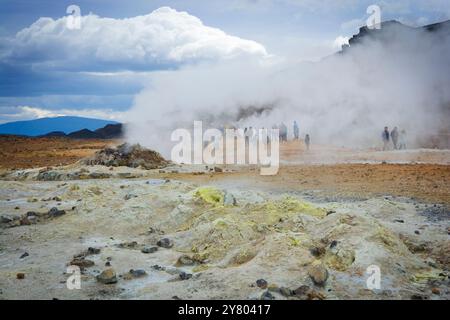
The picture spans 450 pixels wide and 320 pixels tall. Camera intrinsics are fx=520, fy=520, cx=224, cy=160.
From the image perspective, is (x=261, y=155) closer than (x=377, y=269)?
No

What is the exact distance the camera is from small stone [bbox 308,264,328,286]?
578 cm

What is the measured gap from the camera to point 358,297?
217 inches

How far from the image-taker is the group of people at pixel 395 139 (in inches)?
911

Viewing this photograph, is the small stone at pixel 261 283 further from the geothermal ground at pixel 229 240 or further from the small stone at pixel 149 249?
the small stone at pixel 149 249

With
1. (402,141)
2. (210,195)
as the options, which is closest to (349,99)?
(402,141)

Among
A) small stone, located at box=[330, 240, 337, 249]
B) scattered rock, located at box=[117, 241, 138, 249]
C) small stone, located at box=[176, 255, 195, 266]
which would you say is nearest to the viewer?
small stone, located at box=[330, 240, 337, 249]

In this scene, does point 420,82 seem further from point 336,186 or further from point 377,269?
point 377,269

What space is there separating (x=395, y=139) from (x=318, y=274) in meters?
18.8

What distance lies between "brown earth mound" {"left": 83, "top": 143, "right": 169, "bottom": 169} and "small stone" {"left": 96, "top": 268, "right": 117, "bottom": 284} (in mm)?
12254

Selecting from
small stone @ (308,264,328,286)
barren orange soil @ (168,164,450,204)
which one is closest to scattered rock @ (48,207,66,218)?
barren orange soil @ (168,164,450,204)

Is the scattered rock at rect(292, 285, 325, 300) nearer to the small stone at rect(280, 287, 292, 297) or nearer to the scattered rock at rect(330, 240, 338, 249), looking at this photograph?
the small stone at rect(280, 287, 292, 297)
